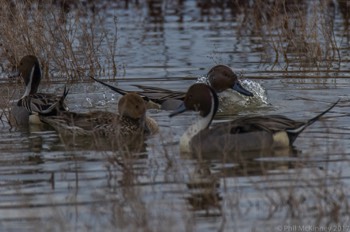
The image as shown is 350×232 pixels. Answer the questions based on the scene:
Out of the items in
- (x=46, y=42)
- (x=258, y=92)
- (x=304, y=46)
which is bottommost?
(x=258, y=92)

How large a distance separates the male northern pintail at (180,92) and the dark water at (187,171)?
8.1 inches


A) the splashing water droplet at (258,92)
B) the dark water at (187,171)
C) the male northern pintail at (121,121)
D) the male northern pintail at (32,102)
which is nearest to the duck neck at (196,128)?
the dark water at (187,171)

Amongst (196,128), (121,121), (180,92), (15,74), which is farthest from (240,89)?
(196,128)

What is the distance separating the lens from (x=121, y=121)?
10156mm

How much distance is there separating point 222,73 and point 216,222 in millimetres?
5609

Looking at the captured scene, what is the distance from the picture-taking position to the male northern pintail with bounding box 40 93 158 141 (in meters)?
10.2

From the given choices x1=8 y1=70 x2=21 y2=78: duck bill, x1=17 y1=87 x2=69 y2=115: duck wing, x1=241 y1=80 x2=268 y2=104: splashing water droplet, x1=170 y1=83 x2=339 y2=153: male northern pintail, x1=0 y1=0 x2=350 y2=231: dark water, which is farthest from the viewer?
x1=8 y1=70 x2=21 y2=78: duck bill

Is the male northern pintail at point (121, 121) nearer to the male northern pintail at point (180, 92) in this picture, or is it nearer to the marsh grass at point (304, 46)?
the male northern pintail at point (180, 92)

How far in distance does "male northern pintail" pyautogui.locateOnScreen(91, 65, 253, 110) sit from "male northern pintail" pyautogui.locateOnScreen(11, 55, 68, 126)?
806mm

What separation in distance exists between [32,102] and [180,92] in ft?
5.71

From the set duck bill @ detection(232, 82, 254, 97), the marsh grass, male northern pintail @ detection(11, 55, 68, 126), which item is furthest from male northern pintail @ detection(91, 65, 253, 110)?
the marsh grass

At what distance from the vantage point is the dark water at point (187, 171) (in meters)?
6.70

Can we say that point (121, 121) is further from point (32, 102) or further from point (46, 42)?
point (46, 42)

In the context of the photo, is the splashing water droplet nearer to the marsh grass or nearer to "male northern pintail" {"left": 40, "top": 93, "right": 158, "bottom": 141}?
the marsh grass
